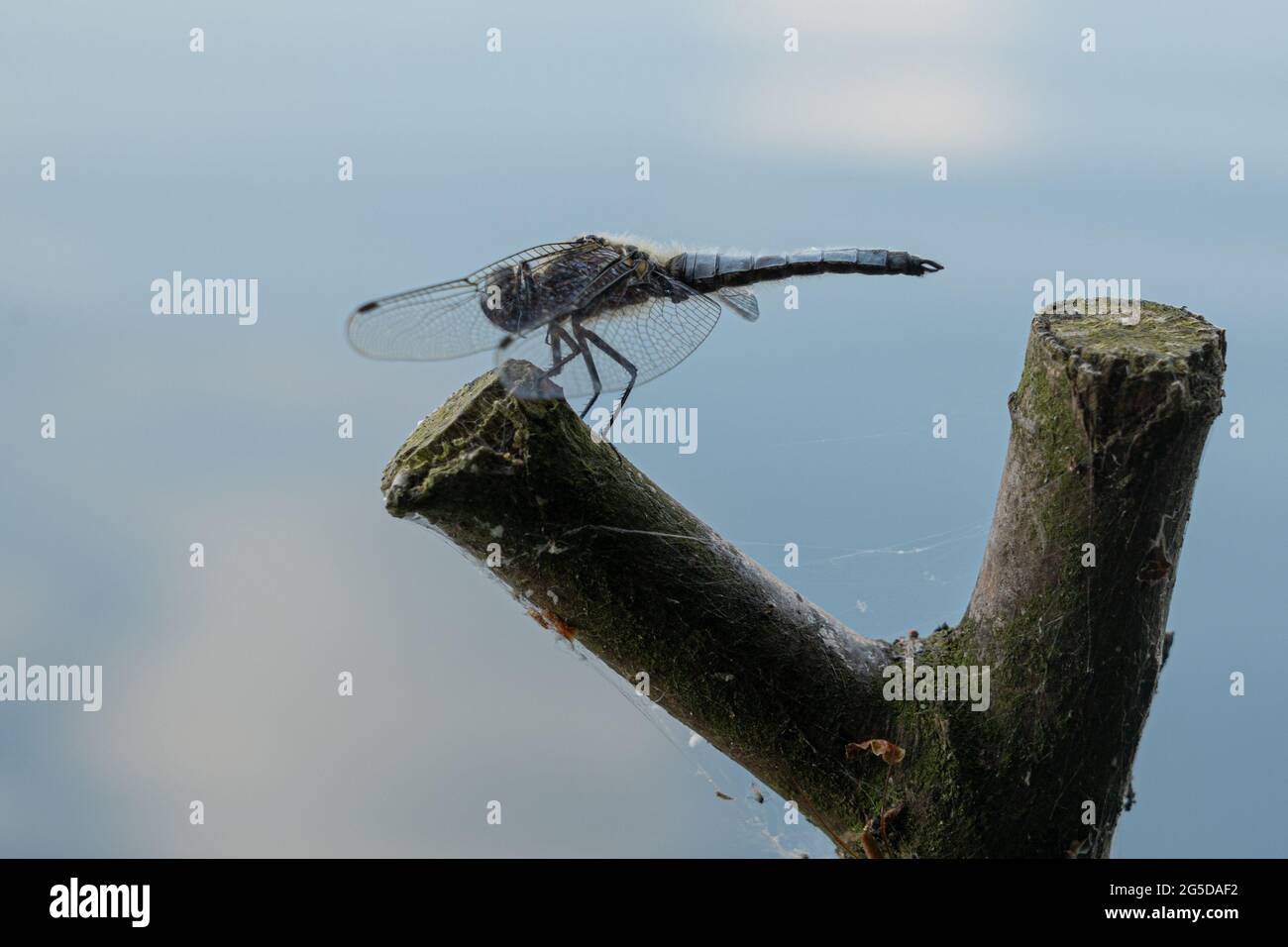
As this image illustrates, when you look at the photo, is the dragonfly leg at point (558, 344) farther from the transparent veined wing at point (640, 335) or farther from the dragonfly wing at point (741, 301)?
the dragonfly wing at point (741, 301)

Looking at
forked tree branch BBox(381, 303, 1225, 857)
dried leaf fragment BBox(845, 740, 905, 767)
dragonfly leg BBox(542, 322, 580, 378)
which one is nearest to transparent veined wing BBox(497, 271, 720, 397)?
dragonfly leg BBox(542, 322, 580, 378)

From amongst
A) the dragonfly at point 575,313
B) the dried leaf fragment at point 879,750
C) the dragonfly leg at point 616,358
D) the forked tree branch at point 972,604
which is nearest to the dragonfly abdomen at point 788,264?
the dragonfly at point 575,313

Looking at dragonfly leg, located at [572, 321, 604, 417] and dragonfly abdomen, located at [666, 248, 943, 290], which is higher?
dragonfly abdomen, located at [666, 248, 943, 290]

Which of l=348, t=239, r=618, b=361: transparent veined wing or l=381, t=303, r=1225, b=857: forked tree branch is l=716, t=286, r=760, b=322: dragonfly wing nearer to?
l=348, t=239, r=618, b=361: transparent veined wing

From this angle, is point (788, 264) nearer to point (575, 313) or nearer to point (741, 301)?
point (741, 301)

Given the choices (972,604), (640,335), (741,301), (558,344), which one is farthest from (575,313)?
(972,604)

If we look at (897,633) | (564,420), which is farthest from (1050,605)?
(564,420)
